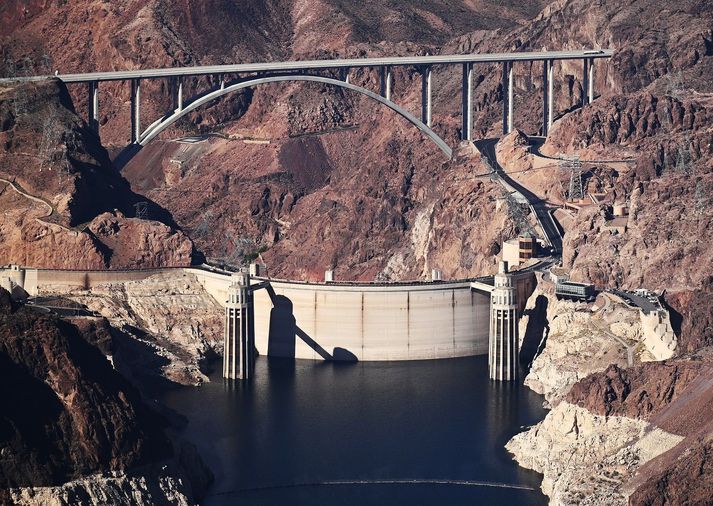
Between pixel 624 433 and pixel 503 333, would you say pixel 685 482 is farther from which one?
pixel 503 333

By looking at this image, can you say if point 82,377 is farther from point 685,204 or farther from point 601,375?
point 685,204

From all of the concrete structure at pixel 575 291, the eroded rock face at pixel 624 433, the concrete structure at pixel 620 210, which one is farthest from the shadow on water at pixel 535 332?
the eroded rock face at pixel 624 433

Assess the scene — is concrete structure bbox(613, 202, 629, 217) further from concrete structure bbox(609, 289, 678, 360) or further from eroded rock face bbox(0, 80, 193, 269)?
eroded rock face bbox(0, 80, 193, 269)

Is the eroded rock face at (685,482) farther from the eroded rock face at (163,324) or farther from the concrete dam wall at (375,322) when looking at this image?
the concrete dam wall at (375,322)

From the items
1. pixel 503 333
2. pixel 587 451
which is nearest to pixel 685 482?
pixel 587 451

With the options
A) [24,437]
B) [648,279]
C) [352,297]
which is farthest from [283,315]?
[24,437]
